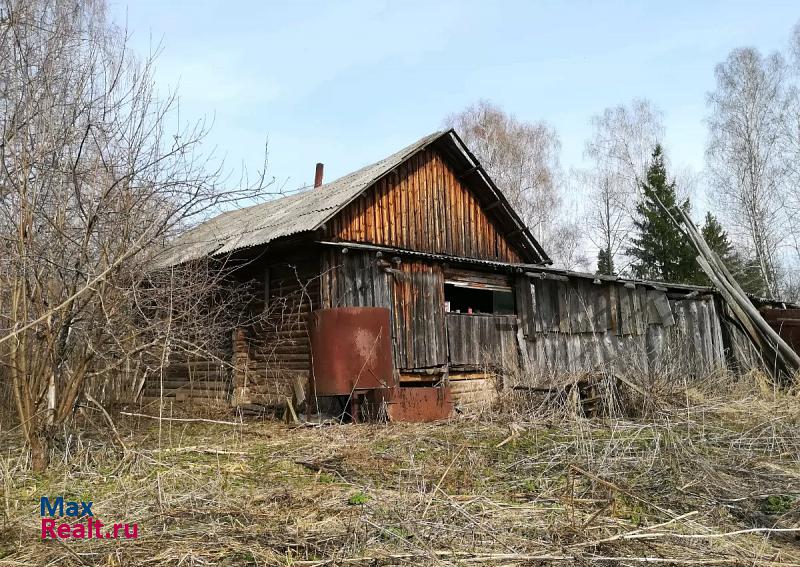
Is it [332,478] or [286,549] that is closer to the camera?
[286,549]

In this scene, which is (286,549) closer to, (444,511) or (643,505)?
(444,511)

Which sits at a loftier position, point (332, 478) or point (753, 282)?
point (753, 282)

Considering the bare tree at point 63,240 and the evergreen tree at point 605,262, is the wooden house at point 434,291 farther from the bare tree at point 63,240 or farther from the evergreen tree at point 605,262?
the evergreen tree at point 605,262

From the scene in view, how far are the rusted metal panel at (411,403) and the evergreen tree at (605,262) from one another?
71.6 feet

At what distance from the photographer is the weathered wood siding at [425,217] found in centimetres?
1080

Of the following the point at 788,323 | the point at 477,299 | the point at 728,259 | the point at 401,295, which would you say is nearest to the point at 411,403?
the point at 401,295

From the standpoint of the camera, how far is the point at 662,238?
85.5 feet

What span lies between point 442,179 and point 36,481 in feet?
30.8

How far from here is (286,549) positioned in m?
3.31

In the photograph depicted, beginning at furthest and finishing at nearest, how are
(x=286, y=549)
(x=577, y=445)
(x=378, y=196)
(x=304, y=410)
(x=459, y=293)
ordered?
(x=459, y=293) < (x=378, y=196) < (x=304, y=410) < (x=577, y=445) < (x=286, y=549)

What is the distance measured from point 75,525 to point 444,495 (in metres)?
2.36

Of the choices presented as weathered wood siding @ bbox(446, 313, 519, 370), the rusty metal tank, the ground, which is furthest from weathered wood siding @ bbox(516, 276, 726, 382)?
the ground

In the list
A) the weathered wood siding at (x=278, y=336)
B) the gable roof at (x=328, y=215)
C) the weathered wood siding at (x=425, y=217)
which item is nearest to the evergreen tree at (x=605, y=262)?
the gable roof at (x=328, y=215)

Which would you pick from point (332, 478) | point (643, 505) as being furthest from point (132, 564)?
point (643, 505)
